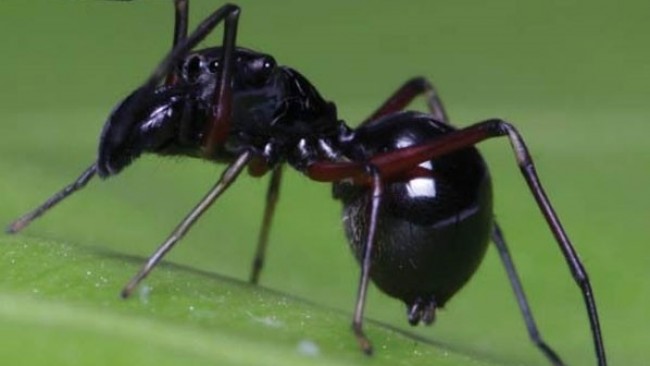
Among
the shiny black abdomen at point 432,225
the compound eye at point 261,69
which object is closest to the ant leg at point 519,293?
the shiny black abdomen at point 432,225

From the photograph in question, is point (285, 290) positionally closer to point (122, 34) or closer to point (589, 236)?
point (589, 236)

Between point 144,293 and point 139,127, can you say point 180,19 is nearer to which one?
point 139,127

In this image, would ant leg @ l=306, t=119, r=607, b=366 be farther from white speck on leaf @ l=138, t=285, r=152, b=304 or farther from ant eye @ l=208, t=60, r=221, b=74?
white speck on leaf @ l=138, t=285, r=152, b=304

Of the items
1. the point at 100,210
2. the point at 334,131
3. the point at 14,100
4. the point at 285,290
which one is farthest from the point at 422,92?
the point at 14,100

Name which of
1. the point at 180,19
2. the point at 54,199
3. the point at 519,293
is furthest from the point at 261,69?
the point at 519,293

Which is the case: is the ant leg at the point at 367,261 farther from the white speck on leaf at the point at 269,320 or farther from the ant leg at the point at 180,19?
the ant leg at the point at 180,19

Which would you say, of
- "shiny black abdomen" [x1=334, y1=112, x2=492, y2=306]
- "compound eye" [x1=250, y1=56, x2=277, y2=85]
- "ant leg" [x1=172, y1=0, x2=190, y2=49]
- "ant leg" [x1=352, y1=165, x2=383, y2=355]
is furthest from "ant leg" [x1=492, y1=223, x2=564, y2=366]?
"ant leg" [x1=172, y1=0, x2=190, y2=49]
